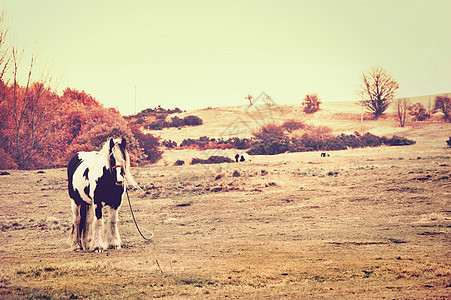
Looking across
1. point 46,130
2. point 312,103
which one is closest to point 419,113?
point 312,103

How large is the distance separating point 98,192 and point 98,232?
3.43 ft

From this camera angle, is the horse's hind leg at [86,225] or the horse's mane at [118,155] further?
the horse's hind leg at [86,225]

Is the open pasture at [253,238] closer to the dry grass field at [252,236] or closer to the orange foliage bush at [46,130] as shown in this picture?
the dry grass field at [252,236]

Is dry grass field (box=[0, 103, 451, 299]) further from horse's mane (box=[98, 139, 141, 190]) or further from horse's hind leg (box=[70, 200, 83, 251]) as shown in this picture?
horse's mane (box=[98, 139, 141, 190])

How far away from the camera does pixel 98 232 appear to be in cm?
1114

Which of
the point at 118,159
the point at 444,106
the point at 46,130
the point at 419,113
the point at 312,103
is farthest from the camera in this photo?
the point at 312,103

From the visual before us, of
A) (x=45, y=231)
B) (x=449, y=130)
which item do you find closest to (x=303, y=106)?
(x=449, y=130)

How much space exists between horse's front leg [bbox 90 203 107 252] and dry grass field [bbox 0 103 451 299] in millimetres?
280

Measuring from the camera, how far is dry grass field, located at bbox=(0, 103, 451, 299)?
8.55m

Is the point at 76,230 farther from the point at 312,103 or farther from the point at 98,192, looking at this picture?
the point at 312,103

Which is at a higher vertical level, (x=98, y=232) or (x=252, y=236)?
(x=98, y=232)

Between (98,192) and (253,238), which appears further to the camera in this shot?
(253,238)

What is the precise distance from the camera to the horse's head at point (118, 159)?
34.1 feet

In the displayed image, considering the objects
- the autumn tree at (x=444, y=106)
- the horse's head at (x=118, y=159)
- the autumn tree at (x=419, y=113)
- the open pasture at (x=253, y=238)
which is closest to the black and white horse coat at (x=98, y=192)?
the horse's head at (x=118, y=159)
